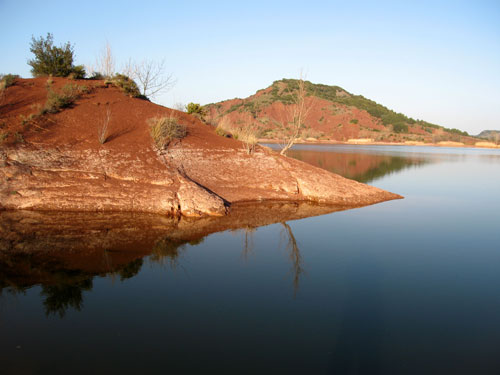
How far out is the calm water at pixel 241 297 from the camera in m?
4.38

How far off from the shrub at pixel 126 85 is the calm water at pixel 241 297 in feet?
32.1

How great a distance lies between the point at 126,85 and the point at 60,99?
12.7ft

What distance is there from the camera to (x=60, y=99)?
48.2 feet

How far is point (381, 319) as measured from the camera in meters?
5.44

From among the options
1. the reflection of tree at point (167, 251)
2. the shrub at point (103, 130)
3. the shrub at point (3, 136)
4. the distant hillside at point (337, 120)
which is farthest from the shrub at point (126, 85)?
the distant hillside at point (337, 120)

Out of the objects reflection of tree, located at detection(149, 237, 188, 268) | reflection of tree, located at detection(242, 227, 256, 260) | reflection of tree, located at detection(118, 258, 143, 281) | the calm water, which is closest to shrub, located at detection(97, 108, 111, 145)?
the calm water

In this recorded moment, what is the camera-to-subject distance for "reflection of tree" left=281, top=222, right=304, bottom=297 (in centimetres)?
678

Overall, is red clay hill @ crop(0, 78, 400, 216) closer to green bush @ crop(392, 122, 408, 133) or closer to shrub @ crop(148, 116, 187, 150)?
shrub @ crop(148, 116, 187, 150)

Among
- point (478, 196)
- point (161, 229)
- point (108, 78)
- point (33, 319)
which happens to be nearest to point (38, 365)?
point (33, 319)

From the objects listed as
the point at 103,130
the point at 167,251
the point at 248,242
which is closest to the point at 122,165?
the point at 103,130

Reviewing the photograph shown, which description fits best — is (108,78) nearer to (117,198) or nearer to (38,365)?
(117,198)

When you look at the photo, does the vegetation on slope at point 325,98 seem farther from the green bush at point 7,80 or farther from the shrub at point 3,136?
the shrub at point 3,136

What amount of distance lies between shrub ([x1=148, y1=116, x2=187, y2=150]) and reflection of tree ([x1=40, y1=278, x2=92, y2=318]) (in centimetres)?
868

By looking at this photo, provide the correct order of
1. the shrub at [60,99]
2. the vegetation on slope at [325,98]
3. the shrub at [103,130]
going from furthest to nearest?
the vegetation on slope at [325,98] → the shrub at [60,99] → the shrub at [103,130]
